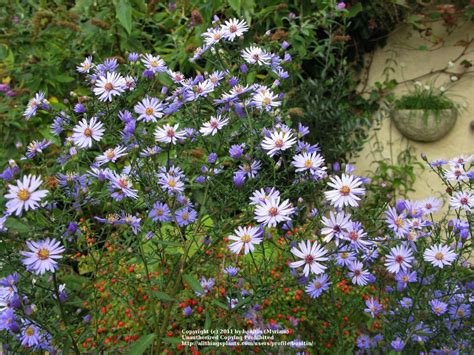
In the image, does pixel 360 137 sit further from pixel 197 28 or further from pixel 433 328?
pixel 433 328

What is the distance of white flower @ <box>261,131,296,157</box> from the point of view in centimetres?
113

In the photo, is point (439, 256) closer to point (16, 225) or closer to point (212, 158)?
point (212, 158)

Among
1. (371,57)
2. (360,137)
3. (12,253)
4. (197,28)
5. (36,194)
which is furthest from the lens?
(371,57)

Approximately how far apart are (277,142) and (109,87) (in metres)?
0.43

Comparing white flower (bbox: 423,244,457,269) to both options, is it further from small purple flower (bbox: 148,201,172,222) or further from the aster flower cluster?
small purple flower (bbox: 148,201,172,222)

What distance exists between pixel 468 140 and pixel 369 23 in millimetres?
1074

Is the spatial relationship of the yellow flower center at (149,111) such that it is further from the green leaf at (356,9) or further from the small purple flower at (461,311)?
the green leaf at (356,9)

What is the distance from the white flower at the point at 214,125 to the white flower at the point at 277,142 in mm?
113

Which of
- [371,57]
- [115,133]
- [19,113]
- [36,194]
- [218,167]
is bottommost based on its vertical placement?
[36,194]

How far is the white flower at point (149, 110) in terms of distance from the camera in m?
1.23

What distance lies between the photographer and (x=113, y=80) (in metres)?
1.22

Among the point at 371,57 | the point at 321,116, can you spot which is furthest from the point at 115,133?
the point at 371,57

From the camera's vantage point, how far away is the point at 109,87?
121 cm

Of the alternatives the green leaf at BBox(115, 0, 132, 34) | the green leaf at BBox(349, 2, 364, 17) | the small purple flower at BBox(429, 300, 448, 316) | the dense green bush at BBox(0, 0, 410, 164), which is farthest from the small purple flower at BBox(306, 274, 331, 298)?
the green leaf at BBox(349, 2, 364, 17)
